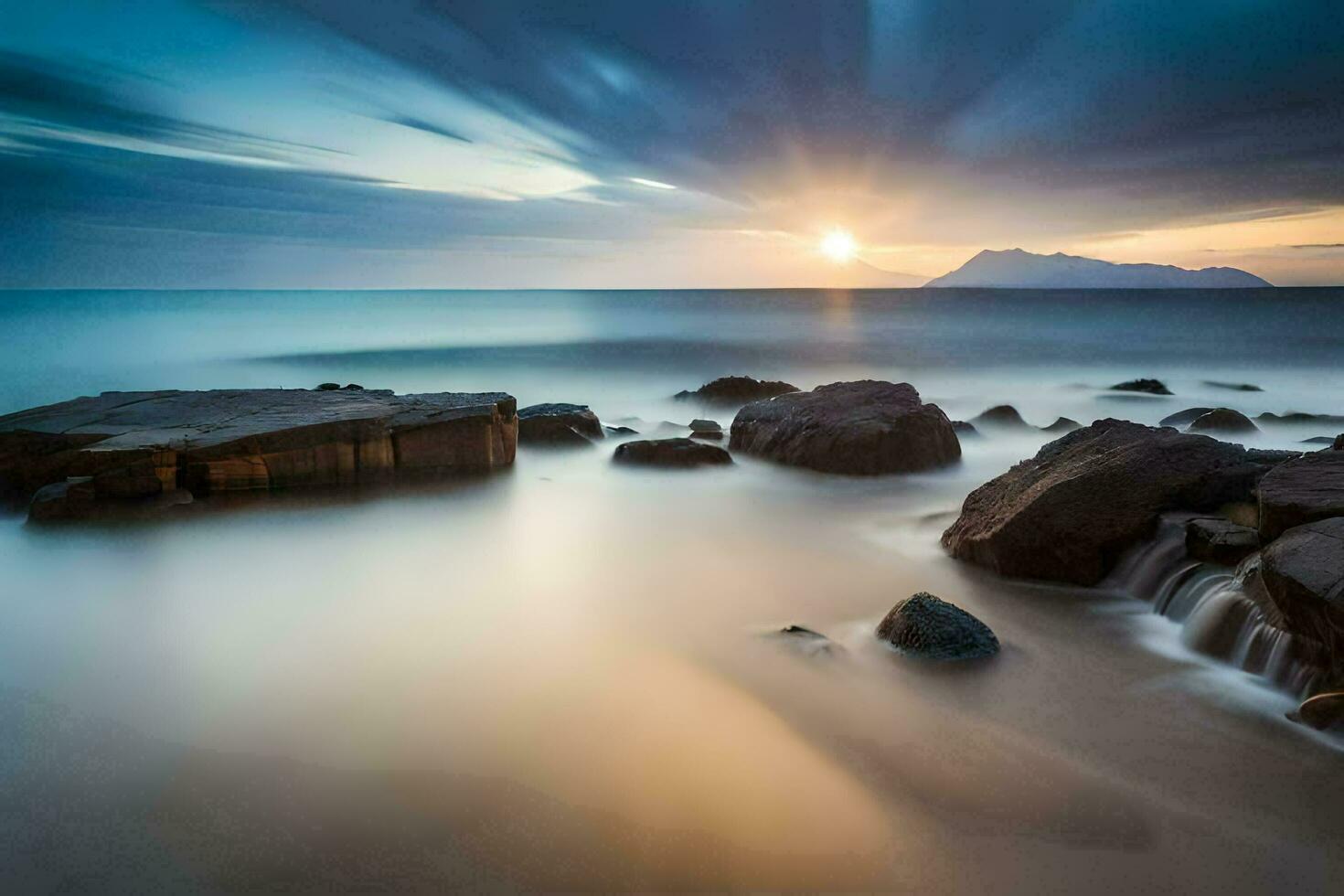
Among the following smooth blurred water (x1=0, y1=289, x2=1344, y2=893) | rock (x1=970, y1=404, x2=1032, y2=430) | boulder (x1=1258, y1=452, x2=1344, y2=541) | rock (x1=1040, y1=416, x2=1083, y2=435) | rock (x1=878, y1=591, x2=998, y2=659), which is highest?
boulder (x1=1258, y1=452, x2=1344, y2=541)

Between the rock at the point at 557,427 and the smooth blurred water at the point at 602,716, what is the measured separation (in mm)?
2544

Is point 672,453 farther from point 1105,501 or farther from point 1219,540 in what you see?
point 1219,540

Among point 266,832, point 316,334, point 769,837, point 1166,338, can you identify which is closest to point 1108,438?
point 769,837

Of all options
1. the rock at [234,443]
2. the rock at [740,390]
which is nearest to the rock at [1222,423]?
the rock at [740,390]

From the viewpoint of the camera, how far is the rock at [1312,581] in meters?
4.46

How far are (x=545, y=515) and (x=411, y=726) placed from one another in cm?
520

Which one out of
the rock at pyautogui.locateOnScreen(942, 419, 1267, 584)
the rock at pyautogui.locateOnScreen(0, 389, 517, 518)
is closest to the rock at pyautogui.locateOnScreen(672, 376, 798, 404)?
the rock at pyautogui.locateOnScreen(0, 389, 517, 518)

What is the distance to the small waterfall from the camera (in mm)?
5142

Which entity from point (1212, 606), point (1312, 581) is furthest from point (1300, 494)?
point (1312, 581)

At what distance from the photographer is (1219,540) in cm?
613

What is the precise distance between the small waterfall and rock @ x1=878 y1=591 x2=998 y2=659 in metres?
1.34

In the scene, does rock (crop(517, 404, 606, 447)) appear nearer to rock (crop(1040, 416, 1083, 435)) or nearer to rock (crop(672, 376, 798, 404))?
rock (crop(672, 376, 798, 404))

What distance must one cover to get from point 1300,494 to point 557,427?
9887mm

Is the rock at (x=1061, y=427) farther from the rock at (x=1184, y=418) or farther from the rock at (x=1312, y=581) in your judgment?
the rock at (x=1312, y=581)
